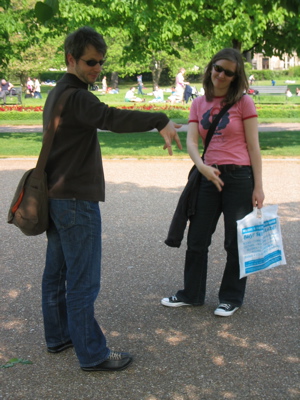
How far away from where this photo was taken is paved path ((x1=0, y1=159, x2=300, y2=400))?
3492mm

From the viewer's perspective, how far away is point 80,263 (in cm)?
353

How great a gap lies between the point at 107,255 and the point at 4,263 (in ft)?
3.01

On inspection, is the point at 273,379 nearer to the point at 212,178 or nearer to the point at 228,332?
the point at 228,332

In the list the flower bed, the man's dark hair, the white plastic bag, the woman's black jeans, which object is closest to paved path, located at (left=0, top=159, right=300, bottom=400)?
the woman's black jeans

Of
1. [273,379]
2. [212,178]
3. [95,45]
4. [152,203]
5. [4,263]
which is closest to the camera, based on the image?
[95,45]

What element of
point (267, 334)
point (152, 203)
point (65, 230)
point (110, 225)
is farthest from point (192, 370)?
point (152, 203)

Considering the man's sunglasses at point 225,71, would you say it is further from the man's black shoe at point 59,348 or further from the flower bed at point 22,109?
the flower bed at point 22,109

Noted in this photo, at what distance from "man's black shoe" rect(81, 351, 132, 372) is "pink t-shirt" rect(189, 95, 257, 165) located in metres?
1.39

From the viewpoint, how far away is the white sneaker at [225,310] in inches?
176

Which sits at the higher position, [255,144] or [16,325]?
[255,144]

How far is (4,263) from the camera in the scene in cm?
586

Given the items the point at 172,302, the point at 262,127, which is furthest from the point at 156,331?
the point at 262,127

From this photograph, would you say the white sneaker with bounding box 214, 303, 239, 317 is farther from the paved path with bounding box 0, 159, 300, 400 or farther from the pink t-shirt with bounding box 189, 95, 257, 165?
the pink t-shirt with bounding box 189, 95, 257, 165

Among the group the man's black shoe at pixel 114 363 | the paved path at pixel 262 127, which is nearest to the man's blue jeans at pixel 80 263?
the man's black shoe at pixel 114 363
